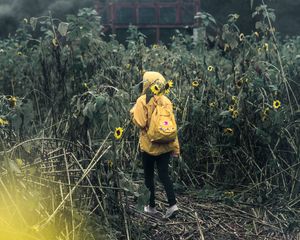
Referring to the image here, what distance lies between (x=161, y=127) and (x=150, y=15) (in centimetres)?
1046

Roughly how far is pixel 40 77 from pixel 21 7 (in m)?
7.12

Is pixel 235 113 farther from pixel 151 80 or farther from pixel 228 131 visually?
pixel 151 80

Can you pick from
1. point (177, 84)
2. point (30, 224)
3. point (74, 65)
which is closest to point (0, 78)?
point (74, 65)

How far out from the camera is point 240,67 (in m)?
6.43

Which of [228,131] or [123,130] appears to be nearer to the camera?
[123,130]

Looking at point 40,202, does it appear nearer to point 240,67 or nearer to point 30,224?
point 30,224

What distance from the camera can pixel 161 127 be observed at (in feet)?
16.8

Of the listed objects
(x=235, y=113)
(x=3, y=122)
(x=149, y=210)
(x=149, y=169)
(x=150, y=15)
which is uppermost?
(x=3, y=122)

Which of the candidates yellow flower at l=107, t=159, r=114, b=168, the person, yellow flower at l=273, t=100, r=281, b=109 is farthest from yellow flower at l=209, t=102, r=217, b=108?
yellow flower at l=107, t=159, r=114, b=168

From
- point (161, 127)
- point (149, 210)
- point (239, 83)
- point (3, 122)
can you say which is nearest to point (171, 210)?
point (149, 210)

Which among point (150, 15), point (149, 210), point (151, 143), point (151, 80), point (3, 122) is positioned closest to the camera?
point (3, 122)

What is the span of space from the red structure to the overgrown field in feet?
23.0

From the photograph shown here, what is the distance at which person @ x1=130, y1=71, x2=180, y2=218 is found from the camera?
5.17 meters

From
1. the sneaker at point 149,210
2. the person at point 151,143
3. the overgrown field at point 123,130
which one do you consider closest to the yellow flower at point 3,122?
the overgrown field at point 123,130
